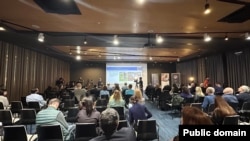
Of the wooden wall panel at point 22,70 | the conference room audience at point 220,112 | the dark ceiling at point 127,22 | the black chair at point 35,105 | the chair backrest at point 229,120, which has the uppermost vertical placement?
the dark ceiling at point 127,22

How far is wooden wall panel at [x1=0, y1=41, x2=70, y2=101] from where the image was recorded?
9148 mm

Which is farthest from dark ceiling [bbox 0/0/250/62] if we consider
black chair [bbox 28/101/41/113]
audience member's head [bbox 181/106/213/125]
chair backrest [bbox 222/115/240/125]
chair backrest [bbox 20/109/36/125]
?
audience member's head [bbox 181/106/213/125]

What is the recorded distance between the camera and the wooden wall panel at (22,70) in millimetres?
9148

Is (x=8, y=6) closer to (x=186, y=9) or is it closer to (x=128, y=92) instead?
(x=186, y=9)

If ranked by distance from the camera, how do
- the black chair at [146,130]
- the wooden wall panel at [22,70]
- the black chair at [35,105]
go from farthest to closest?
the wooden wall panel at [22,70] < the black chair at [35,105] < the black chair at [146,130]

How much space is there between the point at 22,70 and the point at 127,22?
660 centimetres

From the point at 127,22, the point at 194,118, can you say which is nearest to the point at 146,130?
the point at 194,118

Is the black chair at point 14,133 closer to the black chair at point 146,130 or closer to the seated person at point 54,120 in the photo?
the seated person at point 54,120

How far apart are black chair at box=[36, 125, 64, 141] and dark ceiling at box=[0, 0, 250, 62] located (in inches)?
124

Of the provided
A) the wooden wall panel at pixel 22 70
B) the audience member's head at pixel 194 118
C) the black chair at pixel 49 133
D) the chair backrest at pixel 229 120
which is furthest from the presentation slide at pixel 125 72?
the audience member's head at pixel 194 118

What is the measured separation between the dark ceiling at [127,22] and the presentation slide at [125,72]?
9.94 metres

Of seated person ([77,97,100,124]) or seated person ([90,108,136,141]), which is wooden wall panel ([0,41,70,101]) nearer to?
seated person ([77,97,100,124])

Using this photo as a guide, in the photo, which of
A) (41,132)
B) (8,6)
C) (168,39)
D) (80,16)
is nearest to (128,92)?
(168,39)

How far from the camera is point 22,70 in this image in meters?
10.6
